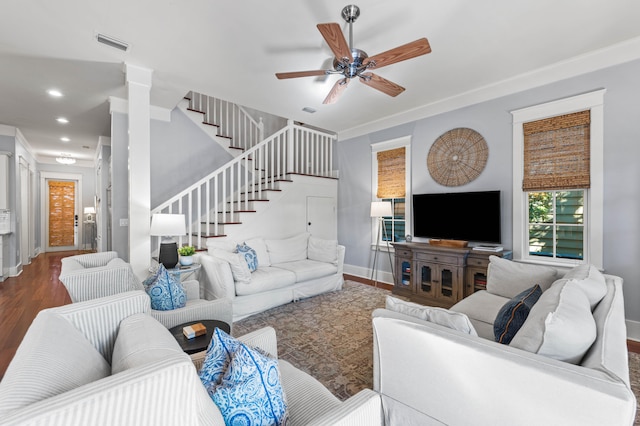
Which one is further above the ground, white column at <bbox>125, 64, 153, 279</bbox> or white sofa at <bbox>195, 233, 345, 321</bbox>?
white column at <bbox>125, 64, 153, 279</bbox>

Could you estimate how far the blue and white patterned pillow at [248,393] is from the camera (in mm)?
893

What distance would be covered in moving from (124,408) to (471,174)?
4.16 m

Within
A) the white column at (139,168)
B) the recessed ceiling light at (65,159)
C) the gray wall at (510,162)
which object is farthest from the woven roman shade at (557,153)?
the recessed ceiling light at (65,159)

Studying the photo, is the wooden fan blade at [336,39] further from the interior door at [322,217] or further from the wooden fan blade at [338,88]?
the interior door at [322,217]

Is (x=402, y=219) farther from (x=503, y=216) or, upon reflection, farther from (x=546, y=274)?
(x=546, y=274)

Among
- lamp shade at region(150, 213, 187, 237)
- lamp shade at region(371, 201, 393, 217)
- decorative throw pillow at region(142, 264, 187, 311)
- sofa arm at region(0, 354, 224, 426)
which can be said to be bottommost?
decorative throw pillow at region(142, 264, 187, 311)

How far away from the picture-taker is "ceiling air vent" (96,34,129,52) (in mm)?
2572

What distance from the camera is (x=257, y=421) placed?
919mm

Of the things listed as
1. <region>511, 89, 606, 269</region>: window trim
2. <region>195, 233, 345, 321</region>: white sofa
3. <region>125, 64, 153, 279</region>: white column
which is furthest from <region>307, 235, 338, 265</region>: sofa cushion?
<region>511, 89, 606, 269</region>: window trim

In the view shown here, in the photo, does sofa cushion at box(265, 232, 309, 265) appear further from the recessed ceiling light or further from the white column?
the recessed ceiling light

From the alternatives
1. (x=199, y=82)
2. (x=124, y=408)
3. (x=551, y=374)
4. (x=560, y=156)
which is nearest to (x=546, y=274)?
(x=560, y=156)

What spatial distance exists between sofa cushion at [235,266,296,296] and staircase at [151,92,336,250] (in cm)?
100

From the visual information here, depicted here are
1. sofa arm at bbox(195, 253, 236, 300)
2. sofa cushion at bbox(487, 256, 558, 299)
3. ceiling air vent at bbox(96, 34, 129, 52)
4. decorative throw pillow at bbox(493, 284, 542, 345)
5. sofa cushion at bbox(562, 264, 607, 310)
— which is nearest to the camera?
decorative throw pillow at bbox(493, 284, 542, 345)

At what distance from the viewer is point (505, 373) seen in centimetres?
107
